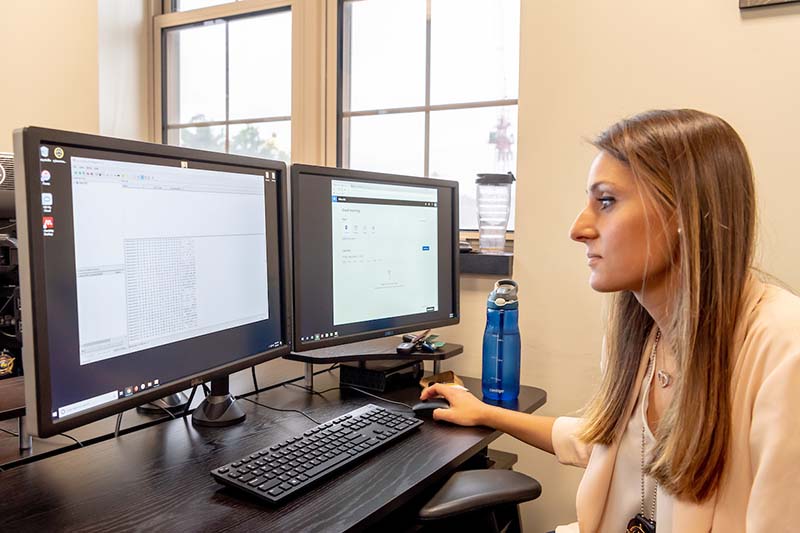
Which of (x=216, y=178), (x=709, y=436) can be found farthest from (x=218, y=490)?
(x=709, y=436)

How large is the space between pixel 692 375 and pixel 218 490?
0.73 m

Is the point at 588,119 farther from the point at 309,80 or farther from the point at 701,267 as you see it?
the point at 309,80

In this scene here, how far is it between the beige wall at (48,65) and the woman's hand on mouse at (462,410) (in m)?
2.07

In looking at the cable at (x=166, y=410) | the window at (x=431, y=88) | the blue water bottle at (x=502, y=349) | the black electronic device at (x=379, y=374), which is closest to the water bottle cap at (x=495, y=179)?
the window at (x=431, y=88)

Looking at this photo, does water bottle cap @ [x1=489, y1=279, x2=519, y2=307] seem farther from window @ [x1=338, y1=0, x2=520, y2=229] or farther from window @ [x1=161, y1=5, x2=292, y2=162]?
window @ [x1=161, y1=5, x2=292, y2=162]

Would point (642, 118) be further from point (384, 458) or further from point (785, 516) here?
point (384, 458)

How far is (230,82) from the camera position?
267cm

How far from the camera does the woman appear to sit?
2.61 feet

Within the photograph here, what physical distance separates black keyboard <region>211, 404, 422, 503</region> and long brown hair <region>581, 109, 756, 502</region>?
0.49m

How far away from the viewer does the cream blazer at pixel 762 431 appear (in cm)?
77

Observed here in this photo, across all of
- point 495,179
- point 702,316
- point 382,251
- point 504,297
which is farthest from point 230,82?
point 702,316

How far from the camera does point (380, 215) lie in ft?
4.98

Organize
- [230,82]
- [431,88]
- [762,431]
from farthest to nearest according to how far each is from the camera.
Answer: [230,82]
[431,88]
[762,431]

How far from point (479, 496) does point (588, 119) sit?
3.51 ft
